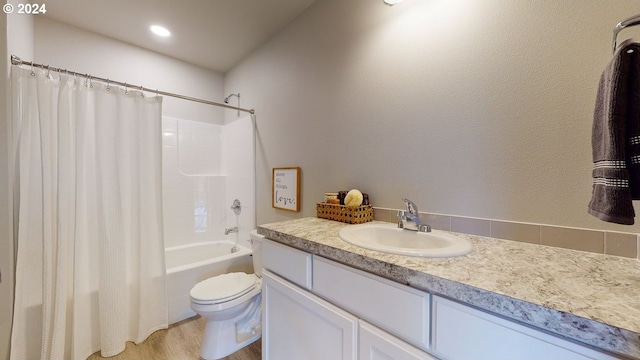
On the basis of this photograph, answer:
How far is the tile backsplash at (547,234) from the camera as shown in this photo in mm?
760

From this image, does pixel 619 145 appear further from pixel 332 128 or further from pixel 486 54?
pixel 332 128

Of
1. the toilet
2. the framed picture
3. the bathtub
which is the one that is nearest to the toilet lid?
the toilet

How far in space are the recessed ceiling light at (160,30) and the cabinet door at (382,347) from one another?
262cm

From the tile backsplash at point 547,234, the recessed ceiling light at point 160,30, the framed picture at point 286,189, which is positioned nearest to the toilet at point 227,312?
the framed picture at point 286,189

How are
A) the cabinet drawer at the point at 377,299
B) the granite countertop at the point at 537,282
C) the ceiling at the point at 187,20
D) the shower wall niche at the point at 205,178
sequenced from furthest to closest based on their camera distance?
the shower wall niche at the point at 205,178 < the ceiling at the point at 187,20 < the cabinet drawer at the point at 377,299 < the granite countertop at the point at 537,282

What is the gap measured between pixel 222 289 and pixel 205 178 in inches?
58.4

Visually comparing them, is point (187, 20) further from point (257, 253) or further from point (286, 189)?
point (257, 253)

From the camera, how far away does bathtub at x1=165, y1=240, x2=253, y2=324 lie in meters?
1.86

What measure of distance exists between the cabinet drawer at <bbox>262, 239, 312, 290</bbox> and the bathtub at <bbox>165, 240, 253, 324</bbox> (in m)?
1.11

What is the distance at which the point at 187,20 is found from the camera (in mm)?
1896

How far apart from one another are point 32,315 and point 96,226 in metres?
0.55

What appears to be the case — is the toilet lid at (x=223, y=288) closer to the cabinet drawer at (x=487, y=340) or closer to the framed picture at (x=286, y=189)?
the framed picture at (x=286, y=189)

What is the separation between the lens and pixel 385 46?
4.36 feet

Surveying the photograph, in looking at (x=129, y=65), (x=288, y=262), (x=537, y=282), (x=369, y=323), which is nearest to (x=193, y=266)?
(x=288, y=262)
